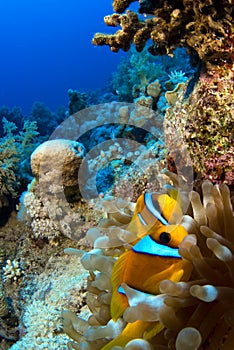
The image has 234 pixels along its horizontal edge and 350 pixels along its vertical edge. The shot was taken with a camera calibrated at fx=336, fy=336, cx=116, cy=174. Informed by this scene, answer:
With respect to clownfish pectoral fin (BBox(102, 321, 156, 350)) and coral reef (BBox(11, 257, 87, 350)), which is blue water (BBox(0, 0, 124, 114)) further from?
clownfish pectoral fin (BBox(102, 321, 156, 350))

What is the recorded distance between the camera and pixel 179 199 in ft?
5.43

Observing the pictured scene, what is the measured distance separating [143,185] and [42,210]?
132 centimetres

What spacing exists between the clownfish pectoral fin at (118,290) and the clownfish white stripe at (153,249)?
0.06 meters

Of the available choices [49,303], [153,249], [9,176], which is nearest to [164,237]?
[153,249]

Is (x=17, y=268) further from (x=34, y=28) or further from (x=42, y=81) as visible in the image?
(x=34, y=28)

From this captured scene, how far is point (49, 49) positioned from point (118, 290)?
86.3 meters

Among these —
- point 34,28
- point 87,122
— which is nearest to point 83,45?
point 34,28

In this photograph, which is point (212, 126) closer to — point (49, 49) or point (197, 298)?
point (197, 298)

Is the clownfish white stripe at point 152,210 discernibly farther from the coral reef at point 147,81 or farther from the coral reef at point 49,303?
the coral reef at point 147,81

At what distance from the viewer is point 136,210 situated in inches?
63.1

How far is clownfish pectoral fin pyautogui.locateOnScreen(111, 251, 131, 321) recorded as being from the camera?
1379 mm

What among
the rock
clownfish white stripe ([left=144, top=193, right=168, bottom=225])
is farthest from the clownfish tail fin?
the rock

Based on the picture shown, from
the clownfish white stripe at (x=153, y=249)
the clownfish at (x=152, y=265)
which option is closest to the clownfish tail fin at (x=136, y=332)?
the clownfish at (x=152, y=265)

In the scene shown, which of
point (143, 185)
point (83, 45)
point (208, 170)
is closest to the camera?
point (208, 170)
